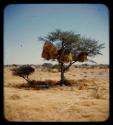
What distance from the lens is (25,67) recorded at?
509cm

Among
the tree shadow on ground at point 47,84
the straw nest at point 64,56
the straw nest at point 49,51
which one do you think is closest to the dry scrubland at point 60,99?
the tree shadow on ground at point 47,84

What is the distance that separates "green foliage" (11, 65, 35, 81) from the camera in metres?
5.14

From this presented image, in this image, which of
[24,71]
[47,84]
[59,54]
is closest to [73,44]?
[59,54]

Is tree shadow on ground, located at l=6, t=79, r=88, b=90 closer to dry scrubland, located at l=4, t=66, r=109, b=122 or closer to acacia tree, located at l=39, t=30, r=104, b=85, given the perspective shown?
dry scrubland, located at l=4, t=66, r=109, b=122

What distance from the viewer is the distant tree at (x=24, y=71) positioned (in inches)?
202

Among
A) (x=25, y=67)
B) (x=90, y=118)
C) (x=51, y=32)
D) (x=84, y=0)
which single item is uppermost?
(x=84, y=0)

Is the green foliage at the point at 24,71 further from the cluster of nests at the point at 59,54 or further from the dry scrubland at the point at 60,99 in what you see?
the cluster of nests at the point at 59,54

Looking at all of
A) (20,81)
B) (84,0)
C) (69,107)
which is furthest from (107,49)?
(20,81)

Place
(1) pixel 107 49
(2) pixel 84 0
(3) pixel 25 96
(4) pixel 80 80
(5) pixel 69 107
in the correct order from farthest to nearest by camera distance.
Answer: (4) pixel 80 80
(3) pixel 25 96
(5) pixel 69 107
(1) pixel 107 49
(2) pixel 84 0

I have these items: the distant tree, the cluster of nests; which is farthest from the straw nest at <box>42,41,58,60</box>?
the distant tree

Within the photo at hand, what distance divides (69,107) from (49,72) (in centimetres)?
112

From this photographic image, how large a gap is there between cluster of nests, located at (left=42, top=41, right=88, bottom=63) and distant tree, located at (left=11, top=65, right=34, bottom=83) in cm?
40

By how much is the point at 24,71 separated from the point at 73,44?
103 centimetres

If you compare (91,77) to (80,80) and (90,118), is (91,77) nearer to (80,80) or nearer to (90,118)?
(80,80)
